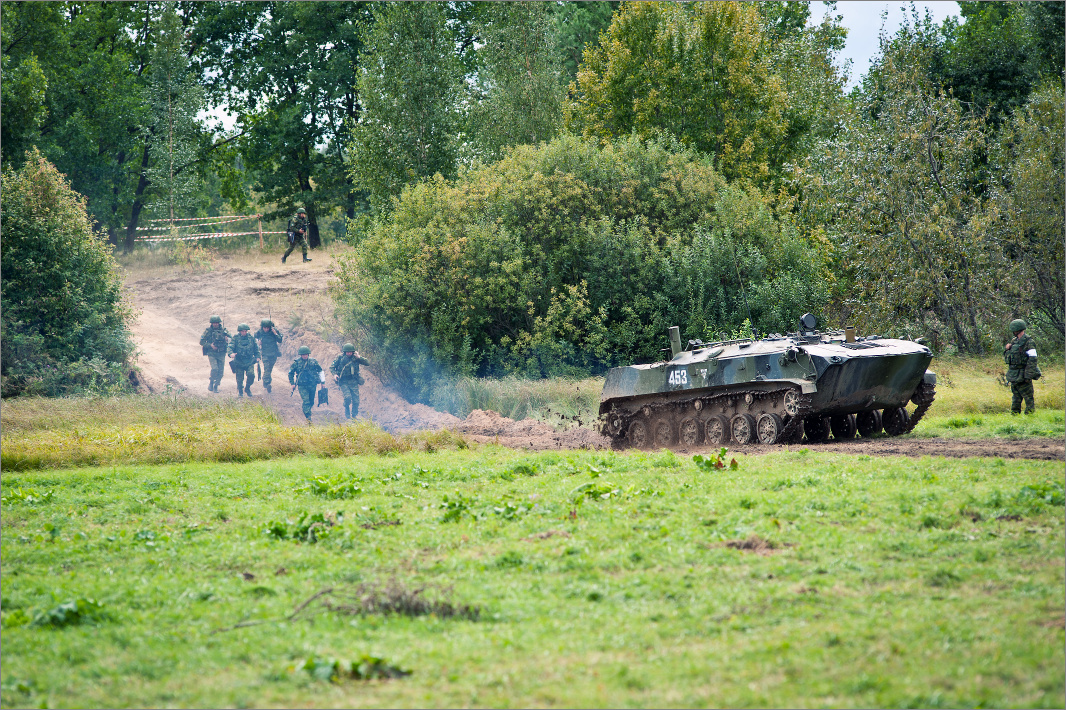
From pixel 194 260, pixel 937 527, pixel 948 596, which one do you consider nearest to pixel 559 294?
pixel 194 260

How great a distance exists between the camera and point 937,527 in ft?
31.0

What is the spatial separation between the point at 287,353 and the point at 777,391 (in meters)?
18.7

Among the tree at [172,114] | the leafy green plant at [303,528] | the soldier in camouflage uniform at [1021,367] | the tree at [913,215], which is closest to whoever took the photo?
the leafy green plant at [303,528]

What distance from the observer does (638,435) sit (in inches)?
814

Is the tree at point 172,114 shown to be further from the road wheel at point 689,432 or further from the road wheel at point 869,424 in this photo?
the road wheel at point 869,424

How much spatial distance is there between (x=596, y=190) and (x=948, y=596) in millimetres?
24359

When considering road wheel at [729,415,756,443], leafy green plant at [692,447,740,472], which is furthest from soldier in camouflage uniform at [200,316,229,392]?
leafy green plant at [692,447,740,472]

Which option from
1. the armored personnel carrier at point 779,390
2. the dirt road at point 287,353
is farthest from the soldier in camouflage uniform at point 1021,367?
the dirt road at point 287,353

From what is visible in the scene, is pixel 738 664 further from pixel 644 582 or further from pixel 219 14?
pixel 219 14

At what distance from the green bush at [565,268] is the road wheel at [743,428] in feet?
33.3

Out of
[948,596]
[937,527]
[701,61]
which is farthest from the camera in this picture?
[701,61]

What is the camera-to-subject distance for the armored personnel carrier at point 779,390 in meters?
16.8

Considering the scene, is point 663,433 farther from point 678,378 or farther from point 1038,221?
point 1038,221

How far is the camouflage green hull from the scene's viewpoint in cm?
1678
